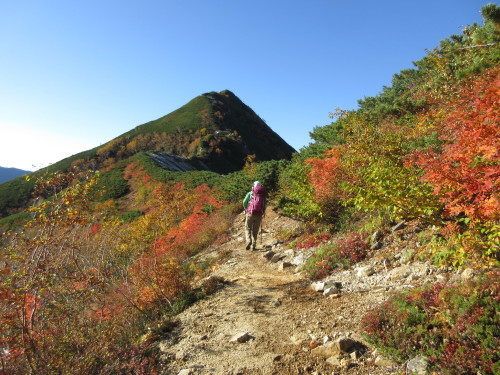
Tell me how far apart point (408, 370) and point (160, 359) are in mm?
3395

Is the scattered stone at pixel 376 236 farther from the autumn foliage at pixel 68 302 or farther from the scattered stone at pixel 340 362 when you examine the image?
the autumn foliage at pixel 68 302

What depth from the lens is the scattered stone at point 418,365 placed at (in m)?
2.92

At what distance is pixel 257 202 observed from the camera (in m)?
9.05

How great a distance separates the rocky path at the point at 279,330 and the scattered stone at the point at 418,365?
0.46ft

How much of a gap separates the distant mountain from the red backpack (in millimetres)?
29934

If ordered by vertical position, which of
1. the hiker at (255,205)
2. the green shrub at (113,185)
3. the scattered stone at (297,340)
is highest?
the green shrub at (113,185)

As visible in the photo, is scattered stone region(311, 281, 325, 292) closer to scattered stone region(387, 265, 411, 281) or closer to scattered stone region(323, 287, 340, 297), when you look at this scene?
scattered stone region(323, 287, 340, 297)

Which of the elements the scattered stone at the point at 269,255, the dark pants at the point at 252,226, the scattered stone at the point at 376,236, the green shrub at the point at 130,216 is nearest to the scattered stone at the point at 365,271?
the scattered stone at the point at 376,236

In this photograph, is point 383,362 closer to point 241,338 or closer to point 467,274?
point 467,274

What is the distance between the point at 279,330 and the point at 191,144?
171ft

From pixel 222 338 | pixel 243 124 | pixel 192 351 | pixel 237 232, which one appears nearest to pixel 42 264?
pixel 192 351

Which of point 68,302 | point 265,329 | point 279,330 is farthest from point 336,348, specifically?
point 68,302

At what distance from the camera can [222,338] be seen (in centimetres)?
455

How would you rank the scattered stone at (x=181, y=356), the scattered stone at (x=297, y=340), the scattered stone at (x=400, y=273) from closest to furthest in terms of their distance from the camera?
1. the scattered stone at (x=297, y=340)
2. the scattered stone at (x=181, y=356)
3. the scattered stone at (x=400, y=273)
